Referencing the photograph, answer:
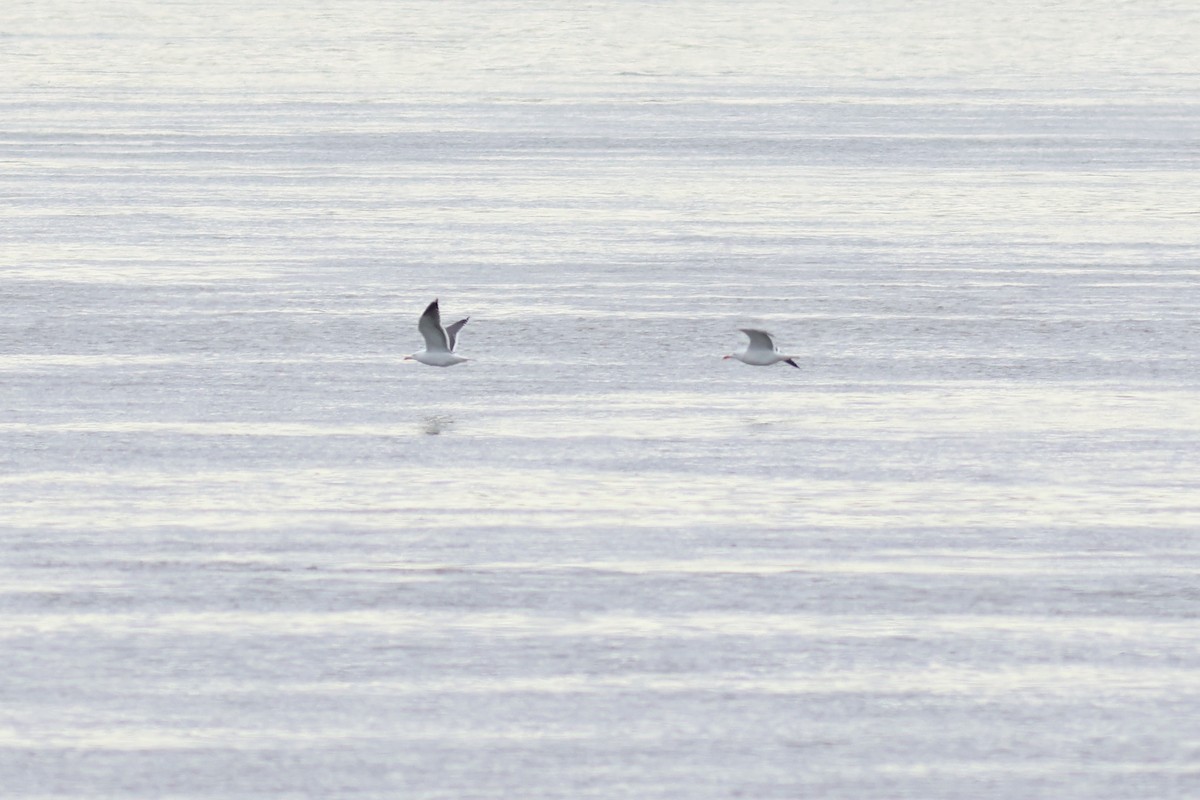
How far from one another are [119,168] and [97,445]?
2100 centimetres

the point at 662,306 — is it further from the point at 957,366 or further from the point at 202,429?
the point at 202,429

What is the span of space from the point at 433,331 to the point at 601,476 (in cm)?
369

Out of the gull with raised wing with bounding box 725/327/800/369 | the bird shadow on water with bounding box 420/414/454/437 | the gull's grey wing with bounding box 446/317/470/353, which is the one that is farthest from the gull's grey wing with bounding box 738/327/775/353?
the bird shadow on water with bounding box 420/414/454/437

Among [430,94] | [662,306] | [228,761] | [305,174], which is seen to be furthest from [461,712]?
[430,94]

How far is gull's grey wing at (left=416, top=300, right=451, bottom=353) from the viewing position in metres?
20.9

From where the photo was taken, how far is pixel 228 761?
1180 cm

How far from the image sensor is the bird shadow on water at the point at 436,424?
19.4 metres

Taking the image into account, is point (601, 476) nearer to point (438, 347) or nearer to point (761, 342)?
point (761, 342)

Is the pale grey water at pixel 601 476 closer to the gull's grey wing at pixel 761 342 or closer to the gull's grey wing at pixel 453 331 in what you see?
the gull's grey wing at pixel 453 331

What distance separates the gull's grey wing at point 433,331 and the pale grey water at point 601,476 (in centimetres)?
41

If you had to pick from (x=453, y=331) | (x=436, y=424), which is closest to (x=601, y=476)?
(x=436, y=424)

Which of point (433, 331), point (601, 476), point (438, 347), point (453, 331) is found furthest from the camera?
point (453, 331)

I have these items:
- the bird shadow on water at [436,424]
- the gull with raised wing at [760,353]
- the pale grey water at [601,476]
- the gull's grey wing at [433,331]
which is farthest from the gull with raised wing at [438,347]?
the gull with raised wing at [760,353]

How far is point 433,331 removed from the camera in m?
21.1
